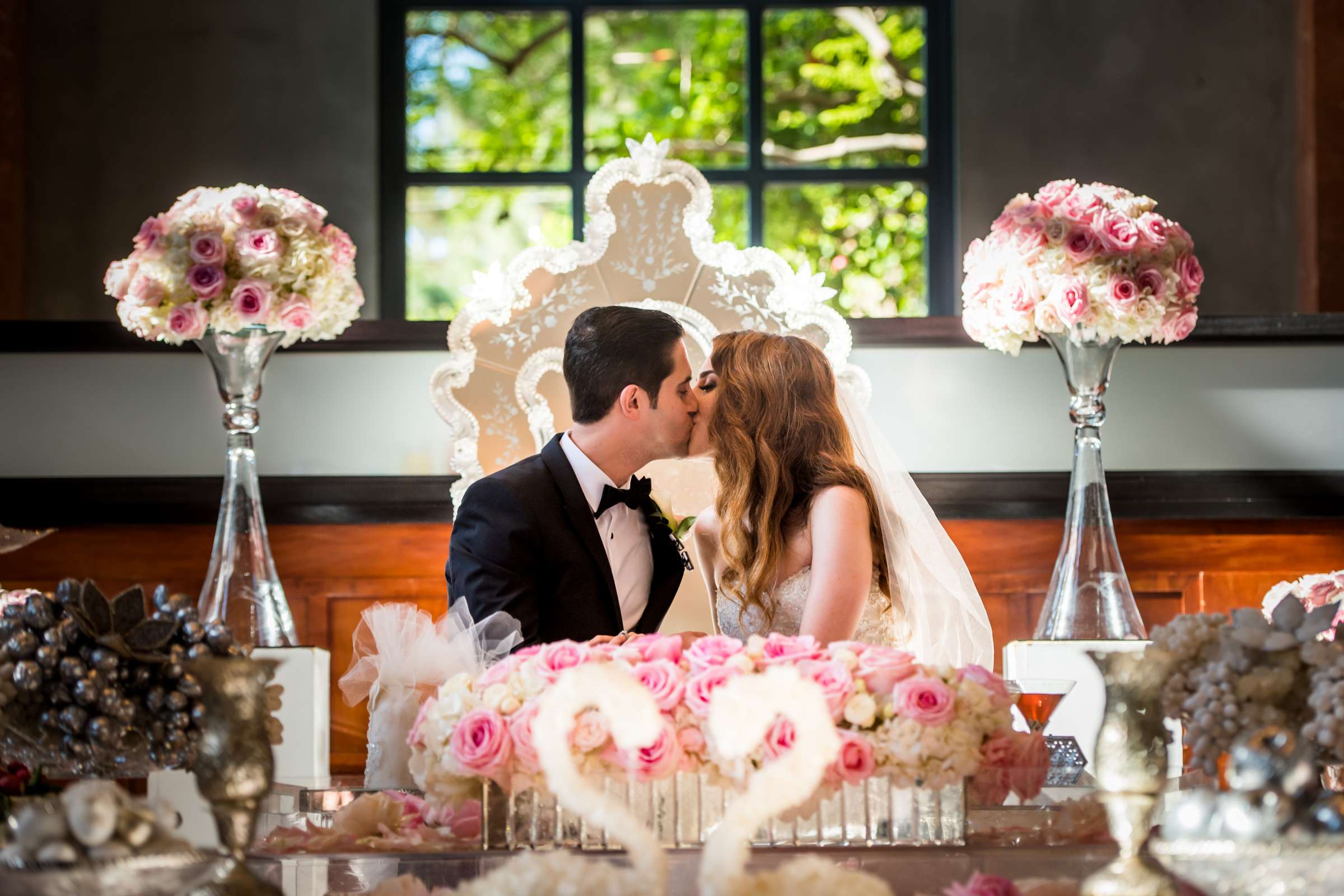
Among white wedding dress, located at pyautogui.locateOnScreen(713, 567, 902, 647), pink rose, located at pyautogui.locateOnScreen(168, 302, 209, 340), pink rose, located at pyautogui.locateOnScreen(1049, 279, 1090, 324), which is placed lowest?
white wedding dress, located at pyautogui.locateOnScreen(713, 567, 902, 647)

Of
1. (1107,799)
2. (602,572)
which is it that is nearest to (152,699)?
(1107,799)

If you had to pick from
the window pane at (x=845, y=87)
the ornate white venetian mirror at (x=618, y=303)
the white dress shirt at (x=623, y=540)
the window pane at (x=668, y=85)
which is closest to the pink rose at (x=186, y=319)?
the ornate white venetian mirror at (x=618, y=303)

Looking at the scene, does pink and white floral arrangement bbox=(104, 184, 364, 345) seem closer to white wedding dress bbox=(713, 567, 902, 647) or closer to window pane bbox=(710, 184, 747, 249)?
white wedding dress bbox=(713, 567, 902, 647)

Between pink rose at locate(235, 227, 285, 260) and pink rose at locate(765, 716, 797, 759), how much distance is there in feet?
6.62

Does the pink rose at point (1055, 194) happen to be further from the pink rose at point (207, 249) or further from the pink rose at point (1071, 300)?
the pink rose at point (207, 249)

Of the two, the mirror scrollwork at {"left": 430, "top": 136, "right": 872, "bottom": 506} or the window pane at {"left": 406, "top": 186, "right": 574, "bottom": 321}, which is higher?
the window pane at {"left": 406, "top": 186, "right": 574, "bottom": 321}

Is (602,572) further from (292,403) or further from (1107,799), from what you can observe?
(1107,799)

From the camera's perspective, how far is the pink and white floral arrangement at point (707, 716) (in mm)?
1323

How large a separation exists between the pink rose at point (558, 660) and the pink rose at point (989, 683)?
0.40 metres

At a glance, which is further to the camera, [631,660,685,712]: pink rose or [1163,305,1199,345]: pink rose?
[1163,305,1199,345]: pink rose

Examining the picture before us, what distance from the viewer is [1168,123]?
17.4 ft

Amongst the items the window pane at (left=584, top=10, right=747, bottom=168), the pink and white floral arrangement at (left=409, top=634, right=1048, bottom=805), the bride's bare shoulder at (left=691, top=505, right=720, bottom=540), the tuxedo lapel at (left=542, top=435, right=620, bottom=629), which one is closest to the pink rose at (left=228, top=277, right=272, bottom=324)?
the tuxedo lapel at (left=542, top=435, right=620, bottom=629)

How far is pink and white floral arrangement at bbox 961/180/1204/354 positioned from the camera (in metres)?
2.93

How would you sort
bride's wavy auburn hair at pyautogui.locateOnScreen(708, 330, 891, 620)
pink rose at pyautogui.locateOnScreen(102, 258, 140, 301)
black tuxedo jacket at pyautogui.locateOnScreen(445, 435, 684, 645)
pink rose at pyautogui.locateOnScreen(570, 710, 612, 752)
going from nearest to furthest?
pink rose at pyautogui.locateOnScreen(570, 710, 612, 752)
black tuxedo jacket at pyautogui.locateOnScreen(445, 435, 684, 645)
bride's wavy auburn hair at pyautogui.locateOnScreen(708, 330, 891, 620)
pink rose at pyautogui.locateOnScreen(102, 258, 140, 301)
